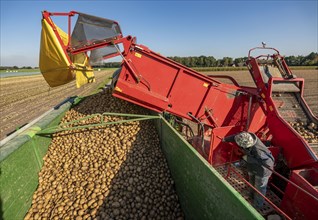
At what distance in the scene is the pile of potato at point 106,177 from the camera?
3.41m

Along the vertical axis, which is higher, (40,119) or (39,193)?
(40,119)

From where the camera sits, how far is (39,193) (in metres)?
3.68

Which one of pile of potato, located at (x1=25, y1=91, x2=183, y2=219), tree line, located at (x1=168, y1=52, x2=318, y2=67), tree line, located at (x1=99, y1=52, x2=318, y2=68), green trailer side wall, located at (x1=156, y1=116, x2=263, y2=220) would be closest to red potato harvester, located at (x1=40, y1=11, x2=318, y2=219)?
green trailer side wall, located at (x1=156, y1=116, x2=263, y2=220)

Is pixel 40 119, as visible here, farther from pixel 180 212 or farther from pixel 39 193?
pixel 180 212

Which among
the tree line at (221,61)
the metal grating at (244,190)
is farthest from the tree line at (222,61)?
the metal grating at (244,190)

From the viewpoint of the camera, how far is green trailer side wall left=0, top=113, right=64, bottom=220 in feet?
9.47

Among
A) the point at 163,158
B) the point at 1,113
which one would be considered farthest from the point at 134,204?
the point at 1,113

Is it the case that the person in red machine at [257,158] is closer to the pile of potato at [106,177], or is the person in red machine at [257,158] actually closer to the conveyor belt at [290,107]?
the conveyor belt at [290,107]

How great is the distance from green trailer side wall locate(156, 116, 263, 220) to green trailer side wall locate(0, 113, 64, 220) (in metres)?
2.40

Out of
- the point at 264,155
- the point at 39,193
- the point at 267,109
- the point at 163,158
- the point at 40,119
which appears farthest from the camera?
the point at 40,119

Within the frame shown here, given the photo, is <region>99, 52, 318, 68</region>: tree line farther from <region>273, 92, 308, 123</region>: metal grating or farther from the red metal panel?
the red metal panel

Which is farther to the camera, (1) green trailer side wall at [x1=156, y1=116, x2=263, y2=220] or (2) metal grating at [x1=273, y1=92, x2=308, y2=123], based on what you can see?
(2) metal grating at [x1=273, y1=92, x2=308, y2=123]

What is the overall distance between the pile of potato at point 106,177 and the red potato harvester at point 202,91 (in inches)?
33.7

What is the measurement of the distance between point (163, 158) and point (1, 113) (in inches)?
444
